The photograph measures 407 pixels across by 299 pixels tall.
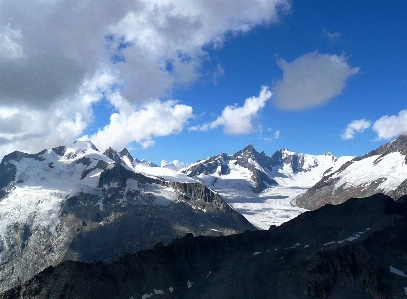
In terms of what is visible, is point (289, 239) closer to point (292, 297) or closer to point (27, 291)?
point (292, 297)

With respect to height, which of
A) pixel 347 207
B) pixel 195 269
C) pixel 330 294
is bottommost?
pixel 330 294

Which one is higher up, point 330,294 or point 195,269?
point 195,269

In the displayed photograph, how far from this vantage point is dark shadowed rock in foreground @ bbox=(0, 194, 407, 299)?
132 m

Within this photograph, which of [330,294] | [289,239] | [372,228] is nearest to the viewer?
[330,294]

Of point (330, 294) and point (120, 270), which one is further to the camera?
point (120, 270)

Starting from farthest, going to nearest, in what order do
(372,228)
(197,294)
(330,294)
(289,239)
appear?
(289,239) → (372,228) → (197,294) → (330,294)

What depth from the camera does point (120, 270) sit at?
481 feet

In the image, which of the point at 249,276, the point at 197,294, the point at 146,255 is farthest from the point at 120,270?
the point at 249,276

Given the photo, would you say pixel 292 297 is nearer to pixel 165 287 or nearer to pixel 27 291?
pixel 165 287

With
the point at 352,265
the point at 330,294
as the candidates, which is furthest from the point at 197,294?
the point at 352,265

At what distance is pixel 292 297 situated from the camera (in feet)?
427

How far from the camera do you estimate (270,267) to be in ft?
488

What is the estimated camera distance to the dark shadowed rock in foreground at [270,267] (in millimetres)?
132125

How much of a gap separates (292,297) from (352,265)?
2607cm
